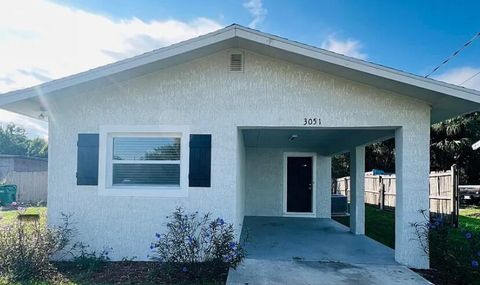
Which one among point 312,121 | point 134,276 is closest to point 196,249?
point 134,276

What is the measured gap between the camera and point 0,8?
7.16 meters

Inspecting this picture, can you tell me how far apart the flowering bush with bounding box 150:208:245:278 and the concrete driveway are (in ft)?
1.06

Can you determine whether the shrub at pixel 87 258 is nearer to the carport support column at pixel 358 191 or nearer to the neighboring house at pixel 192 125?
the neighboring house at pixel 192 125

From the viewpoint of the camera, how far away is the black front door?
46.0ft

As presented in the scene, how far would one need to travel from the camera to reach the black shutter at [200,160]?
268 inches

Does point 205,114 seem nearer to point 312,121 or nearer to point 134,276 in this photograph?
point 312,121

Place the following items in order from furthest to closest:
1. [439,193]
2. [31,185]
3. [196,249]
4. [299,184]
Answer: [31,185] < [299,184] < [439,193] < [196,249]

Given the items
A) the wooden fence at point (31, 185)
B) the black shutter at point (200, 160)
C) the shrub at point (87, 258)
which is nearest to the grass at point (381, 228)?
the black shutter at point (200, 160)

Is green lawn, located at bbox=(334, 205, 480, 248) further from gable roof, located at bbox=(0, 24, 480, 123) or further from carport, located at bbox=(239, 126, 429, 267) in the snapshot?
gable roof, located at bbox=(0, 24, 480, 123)

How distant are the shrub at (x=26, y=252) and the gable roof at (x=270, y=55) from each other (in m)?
2.39

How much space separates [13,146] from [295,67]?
61.9 meters

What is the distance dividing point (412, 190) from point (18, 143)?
65510 millimetres

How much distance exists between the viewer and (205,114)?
688cm

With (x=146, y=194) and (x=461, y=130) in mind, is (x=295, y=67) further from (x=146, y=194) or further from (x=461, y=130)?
(x=461, y=130)
